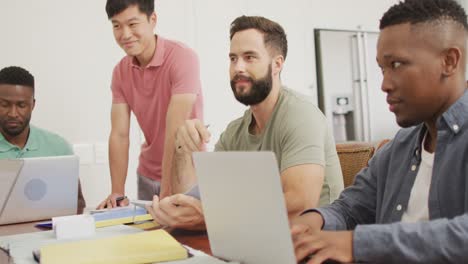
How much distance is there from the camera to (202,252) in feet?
3.32

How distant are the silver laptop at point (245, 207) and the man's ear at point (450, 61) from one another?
50 centimetres

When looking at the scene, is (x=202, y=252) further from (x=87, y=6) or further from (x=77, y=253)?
(x=87, y=6)

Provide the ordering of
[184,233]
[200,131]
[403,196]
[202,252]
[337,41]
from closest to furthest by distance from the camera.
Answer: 1. [202,252]
2. [403,196]
3. [184,233]
4. [200,131]
5. [337,41]

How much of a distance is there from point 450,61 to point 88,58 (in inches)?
97.7

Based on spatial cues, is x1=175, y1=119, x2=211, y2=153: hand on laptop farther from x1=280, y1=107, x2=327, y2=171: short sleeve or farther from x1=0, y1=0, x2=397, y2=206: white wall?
x1=0, y1=0, x2=397, y2=206: white wall

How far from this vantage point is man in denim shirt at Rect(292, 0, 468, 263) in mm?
954

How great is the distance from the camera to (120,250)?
102cm

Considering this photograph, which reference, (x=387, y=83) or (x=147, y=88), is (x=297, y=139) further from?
(x=147, y=88)

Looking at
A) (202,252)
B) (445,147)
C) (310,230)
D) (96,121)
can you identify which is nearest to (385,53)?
(445,147)

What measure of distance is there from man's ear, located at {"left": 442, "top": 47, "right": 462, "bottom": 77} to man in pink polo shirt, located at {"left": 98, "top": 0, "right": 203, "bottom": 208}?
1208 millimetres

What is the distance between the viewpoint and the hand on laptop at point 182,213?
123 centimetres

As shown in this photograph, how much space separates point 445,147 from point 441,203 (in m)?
0.11

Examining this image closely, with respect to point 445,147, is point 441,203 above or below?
below

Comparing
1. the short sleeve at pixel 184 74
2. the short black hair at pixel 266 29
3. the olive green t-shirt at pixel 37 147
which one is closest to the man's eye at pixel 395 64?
the short black hair at pixel 266 29
